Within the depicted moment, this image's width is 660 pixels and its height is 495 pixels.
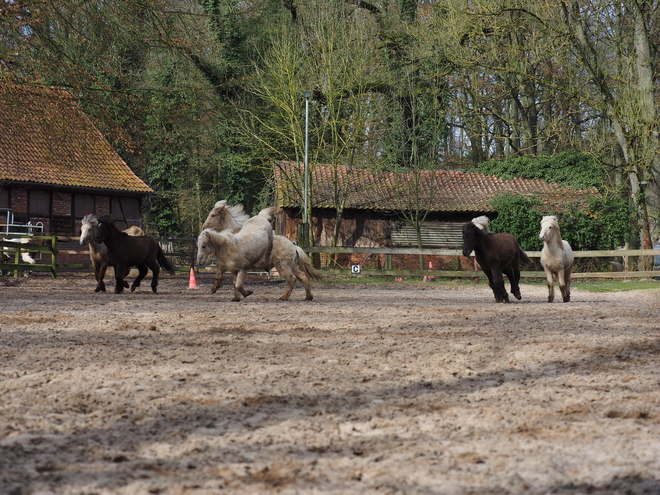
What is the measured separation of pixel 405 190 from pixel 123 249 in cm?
2195

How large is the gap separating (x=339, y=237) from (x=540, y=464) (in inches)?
1323

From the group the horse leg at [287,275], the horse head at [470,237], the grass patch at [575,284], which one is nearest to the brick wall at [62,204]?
→ the grass patch at [575,284]

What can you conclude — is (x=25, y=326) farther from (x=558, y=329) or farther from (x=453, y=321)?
(x=558, y=329)

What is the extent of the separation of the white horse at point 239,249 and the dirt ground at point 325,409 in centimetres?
449

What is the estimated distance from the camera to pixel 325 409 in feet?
16.3

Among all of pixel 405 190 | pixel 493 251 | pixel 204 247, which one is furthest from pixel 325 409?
pixel 405 190

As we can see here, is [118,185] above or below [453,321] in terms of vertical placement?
above

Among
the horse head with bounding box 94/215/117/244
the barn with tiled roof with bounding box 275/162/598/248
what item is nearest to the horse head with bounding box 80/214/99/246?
the horse head with bounding box 94/215/117/244

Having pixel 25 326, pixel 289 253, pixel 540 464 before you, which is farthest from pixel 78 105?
pixel 540 464

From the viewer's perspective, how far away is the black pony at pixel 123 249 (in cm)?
1581

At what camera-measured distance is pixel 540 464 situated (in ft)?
12.3

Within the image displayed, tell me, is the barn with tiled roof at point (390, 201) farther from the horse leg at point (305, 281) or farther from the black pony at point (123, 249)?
the horse leg at point (305, 281)

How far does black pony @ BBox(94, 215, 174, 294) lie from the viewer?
15.8 metres

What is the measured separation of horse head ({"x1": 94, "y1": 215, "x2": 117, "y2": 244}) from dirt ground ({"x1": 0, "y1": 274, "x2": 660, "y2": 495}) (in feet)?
19.7
